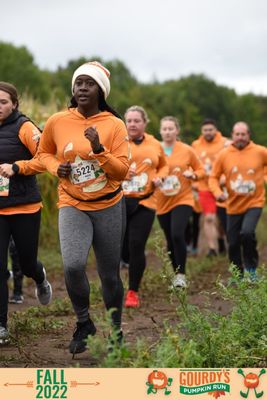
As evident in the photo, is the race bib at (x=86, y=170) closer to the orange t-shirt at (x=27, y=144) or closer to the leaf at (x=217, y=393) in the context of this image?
the orange t-shirt at (x=27, y=144)

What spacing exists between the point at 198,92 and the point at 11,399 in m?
91.6

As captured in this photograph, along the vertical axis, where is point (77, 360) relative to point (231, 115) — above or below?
below

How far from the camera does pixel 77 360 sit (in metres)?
6.50

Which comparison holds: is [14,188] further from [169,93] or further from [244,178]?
[169,93]

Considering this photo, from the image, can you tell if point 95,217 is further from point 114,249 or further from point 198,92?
point 198,92

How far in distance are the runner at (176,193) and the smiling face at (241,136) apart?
0.58m

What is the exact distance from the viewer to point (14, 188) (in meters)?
7.39

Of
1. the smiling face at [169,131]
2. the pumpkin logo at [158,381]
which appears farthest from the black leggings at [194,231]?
the pumpkin logo at [158,381]

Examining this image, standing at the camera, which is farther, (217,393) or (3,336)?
(3,336)

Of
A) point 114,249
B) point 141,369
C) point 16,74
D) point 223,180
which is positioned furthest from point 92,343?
point 16,74

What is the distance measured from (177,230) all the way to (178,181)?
0.77 metres

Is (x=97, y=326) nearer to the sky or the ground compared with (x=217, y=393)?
nearer to the ground

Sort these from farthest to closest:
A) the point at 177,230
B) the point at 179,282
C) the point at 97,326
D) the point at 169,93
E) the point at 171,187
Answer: the point at 169,93 → the point at 171,187 → the point at 177,230 → the point at 179,282 → the point at 97,326

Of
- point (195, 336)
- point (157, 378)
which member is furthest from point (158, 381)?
point (195, 336)
